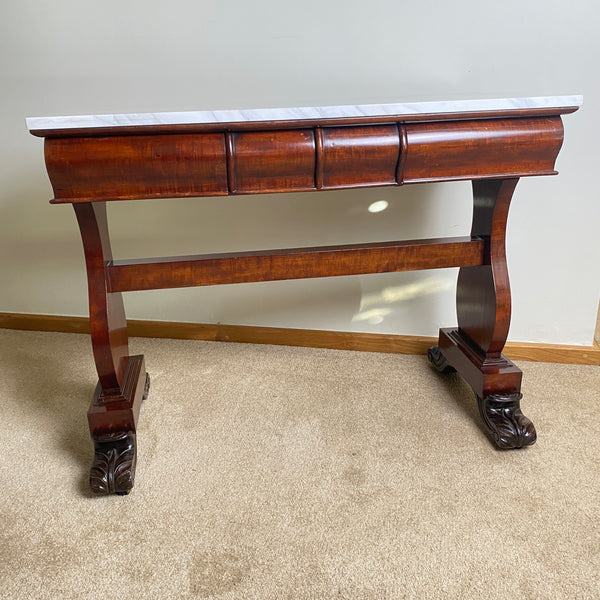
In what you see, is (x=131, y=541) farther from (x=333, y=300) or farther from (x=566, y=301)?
(x=566, y=301)

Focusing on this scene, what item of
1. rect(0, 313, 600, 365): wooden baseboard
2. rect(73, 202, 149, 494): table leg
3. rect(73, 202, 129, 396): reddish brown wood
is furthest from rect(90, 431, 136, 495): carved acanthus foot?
rect(0, 313, 600, 365): wooden baseboard

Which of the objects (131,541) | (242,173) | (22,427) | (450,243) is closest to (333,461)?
(131,541)

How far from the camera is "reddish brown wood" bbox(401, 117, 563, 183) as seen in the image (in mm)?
1125

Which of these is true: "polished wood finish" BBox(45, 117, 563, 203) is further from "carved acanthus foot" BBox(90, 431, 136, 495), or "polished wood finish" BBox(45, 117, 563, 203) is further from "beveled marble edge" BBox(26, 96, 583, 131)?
"carved acanthus foot" BBox(90, 431, 136, 495)

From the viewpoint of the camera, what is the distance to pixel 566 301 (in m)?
1.82

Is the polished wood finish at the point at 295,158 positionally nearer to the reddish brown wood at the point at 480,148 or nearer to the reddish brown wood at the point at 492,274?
the reddish brown wood at the point at 480,148

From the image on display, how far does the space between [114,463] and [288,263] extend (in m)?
0.65

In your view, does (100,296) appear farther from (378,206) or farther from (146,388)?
(378,206)

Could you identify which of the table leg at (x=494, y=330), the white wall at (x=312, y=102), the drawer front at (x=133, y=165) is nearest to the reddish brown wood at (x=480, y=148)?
the table leg at (x=494, y=330)

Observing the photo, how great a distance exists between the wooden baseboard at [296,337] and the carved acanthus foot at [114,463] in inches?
28.6

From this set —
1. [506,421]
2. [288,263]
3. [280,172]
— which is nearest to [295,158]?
[280,172]

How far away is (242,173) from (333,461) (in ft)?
2.47

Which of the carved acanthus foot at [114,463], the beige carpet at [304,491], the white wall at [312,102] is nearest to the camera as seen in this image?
the beige carpet at [304,491]

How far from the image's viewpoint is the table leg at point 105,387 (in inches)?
48.0
